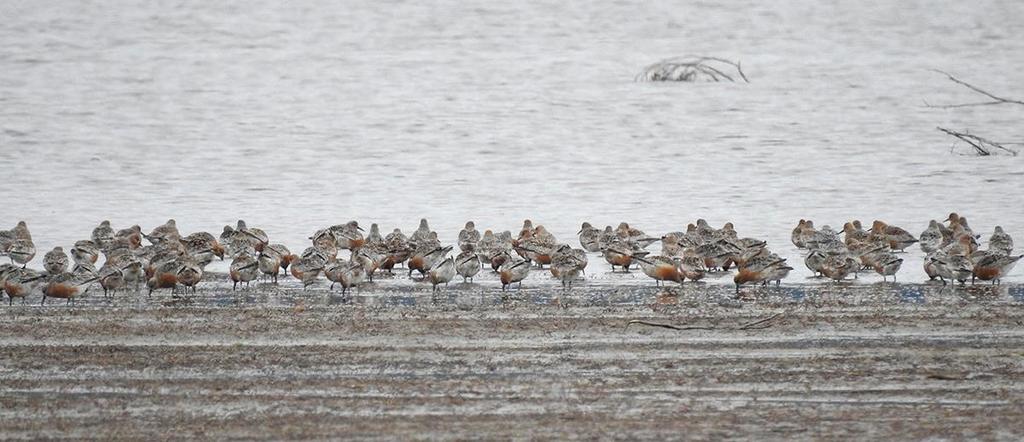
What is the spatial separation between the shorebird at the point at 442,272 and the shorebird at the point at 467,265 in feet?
0.40

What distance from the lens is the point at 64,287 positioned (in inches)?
446

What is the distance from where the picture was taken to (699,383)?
817cm

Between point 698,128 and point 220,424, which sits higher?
point 698,128

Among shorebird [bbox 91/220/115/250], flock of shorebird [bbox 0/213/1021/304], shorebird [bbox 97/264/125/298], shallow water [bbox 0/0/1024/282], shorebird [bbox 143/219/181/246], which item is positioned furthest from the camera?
shallow water [bbox 0/0/1024/282]

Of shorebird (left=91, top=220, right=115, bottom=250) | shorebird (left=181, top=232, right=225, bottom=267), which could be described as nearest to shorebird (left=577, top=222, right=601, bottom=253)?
shorebird (left=181, top=232, right=225, bottom=267)

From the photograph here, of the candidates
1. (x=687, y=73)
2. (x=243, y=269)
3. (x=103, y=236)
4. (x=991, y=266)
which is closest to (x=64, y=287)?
(x=243, y=269)

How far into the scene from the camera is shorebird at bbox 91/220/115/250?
14.1 m

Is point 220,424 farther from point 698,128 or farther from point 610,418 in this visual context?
point 698,128

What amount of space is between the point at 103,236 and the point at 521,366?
724 centimetres

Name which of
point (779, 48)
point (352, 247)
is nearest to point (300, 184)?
point (352, 247)

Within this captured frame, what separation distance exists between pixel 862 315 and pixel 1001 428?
3216mm

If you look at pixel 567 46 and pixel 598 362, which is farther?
pixel 567 46

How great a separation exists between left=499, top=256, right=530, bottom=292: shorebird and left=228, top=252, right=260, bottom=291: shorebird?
2.15 meters

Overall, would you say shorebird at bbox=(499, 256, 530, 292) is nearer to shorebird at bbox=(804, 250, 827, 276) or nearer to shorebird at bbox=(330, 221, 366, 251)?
shorebird at bbox=(804, 250, 827, 276)
